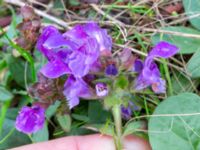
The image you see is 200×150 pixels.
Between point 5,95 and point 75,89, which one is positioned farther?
point 5,95

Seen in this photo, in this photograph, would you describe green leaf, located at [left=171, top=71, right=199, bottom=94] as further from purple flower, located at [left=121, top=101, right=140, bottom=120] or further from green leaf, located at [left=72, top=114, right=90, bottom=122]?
green leaf, located at [left=72, top=114, right=90, bottom=122]

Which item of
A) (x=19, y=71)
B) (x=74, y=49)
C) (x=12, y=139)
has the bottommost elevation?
(x=12, y=139)

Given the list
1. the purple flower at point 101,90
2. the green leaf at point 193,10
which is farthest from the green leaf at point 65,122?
the green leaf at point 193,10

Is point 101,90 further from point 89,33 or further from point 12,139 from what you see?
point 12,139

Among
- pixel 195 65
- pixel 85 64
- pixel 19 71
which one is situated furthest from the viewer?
pixel 19 71

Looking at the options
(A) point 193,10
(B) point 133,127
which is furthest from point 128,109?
(A) point 193,10

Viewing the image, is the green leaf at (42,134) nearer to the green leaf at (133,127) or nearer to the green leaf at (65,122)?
the green leaf at (65,122)

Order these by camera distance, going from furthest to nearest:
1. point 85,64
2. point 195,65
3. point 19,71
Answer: point 19,71 < point 195,65 < point 85,64
